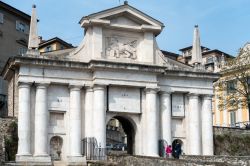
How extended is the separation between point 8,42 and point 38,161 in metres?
31.9

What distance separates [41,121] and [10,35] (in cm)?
3054

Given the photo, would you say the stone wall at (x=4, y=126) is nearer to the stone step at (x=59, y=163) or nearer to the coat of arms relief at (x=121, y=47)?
the stone step at (x=59, y=163)

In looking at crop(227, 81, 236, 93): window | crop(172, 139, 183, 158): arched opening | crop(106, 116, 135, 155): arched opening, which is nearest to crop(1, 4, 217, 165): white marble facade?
crop(172, 139, 183, 158): arched opening

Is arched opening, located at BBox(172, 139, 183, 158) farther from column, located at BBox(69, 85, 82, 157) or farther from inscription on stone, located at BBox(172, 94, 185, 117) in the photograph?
column, located at BBox(69, 85, 82, 157)

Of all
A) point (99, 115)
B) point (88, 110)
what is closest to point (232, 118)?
point (88, 110)

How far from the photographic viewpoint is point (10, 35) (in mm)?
74438

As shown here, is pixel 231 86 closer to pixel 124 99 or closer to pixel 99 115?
pixel 124 99

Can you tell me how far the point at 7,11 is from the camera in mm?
74125

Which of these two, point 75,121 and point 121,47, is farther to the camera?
point 121,47

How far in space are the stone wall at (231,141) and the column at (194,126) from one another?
12.3 feet

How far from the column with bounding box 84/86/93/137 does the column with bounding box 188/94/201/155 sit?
9.92m

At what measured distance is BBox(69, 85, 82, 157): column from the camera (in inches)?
1865

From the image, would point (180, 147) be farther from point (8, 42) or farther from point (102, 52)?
point (8, 42)

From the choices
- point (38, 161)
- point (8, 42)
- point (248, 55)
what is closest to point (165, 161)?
point (38, 161)
